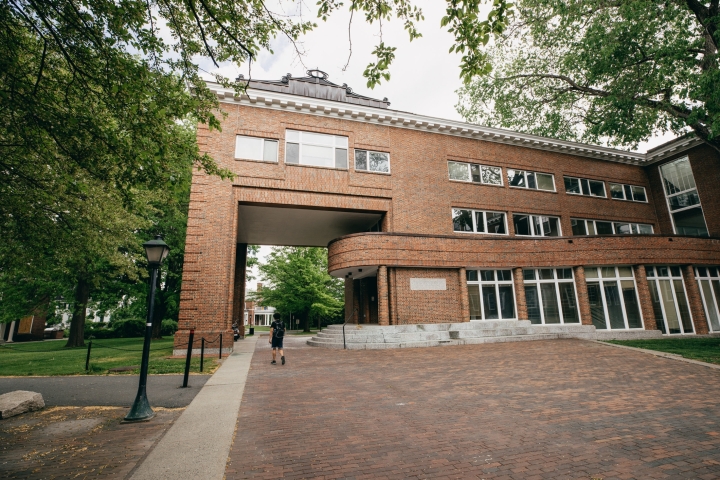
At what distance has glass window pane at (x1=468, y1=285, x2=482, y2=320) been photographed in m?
17.3

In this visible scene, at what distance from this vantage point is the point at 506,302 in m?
17.8

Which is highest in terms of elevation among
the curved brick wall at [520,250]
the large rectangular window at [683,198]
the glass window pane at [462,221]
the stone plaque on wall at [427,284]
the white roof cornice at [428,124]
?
the white roof cornice at [428,124]

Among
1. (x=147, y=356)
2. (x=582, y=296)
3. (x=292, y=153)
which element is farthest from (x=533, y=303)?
(x=147, y=356)

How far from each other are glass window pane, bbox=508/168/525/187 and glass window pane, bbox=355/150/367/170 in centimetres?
970

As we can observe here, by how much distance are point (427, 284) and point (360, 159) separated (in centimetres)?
762

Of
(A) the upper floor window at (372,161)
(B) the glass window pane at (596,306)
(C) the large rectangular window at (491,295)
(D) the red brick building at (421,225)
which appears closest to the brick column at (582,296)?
(D) the red brick building at (421,225)

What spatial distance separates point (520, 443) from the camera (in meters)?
4.02

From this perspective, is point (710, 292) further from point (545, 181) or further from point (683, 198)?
point (545, 181)

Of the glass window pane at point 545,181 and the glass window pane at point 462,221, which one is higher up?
the glass window pane at point 545,181

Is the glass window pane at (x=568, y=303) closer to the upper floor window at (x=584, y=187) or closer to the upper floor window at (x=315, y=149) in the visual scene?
the upper floor window at (x=584, y=187)

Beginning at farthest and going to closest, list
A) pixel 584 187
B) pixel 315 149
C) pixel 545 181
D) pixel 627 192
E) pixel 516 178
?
1. pixel 627 192
2. pixel 584 187
3. pixel 545 181
4. pixel 516 178
5. pixel 315 149

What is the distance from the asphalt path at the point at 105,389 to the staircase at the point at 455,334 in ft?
23.9

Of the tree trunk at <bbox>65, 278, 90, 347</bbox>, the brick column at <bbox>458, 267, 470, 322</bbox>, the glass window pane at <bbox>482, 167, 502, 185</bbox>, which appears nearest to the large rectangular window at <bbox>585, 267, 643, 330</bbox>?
the brick column at <bbox>458, 267, 470, 322</bbox>

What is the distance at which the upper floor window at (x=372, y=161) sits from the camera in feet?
60.1
